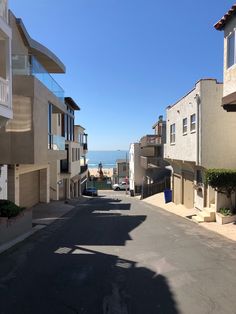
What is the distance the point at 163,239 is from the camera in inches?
572

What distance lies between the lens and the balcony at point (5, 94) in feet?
44.6

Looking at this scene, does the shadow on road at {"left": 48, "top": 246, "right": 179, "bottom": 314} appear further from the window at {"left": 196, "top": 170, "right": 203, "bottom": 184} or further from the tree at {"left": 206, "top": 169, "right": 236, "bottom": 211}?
the window at {"left": 196, "top": 170, "right": 203, "bottom": 184}

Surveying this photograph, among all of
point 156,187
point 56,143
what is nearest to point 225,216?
point 56,143

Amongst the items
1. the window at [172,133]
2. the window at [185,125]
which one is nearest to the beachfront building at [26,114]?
the window at [185,125]

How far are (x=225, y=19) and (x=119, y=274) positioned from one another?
988 centimetres

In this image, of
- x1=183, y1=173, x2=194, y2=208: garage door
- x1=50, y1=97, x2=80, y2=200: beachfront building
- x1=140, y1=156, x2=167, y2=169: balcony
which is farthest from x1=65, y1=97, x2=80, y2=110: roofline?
x1=183, y1=173, x2=194, y2=208: garage door

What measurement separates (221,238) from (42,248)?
20.8ft

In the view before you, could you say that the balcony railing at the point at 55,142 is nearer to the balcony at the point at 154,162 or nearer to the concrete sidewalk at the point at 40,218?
the concrete sidewalk at the point at 40,218

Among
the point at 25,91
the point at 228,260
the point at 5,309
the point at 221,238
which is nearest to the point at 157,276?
the point at 228,260

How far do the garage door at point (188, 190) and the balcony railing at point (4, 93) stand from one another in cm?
1524

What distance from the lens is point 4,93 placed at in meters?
13.9

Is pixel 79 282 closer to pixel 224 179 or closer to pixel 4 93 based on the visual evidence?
pixel 4 93

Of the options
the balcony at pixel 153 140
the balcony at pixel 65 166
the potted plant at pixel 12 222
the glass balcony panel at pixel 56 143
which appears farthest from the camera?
the balcony at pixel 153 140

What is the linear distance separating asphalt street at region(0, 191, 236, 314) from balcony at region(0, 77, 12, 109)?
4.61m
